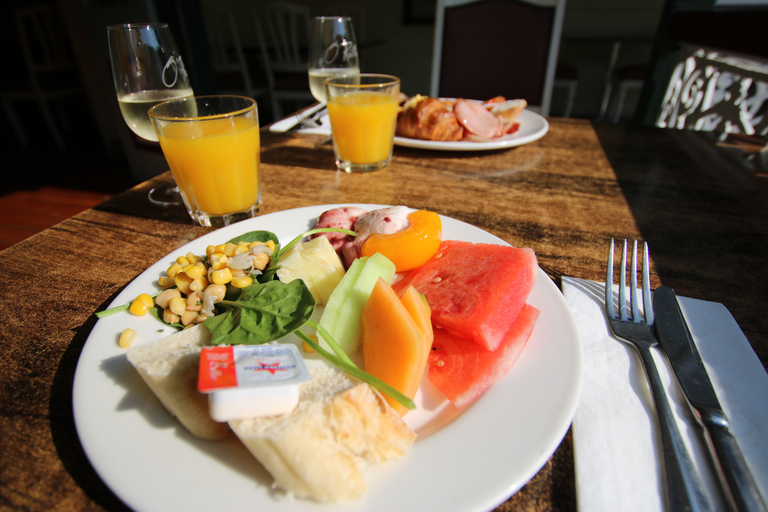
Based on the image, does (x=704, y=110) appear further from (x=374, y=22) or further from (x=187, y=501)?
(x=374, y=22)

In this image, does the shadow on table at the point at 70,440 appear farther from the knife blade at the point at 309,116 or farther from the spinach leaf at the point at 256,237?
the knife blade at the point at 309,116

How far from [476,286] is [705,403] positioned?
0.42 m

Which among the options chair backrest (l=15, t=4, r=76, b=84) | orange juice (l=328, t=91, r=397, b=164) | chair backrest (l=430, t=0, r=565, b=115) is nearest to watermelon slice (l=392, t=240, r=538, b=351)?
orange juice (l=328, t=91, r=397, b=164)

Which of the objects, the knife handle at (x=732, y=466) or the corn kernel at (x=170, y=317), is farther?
the corn kernel at (x=170, y=317)

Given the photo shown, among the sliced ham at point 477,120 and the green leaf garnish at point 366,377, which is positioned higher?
the sliced ham at point 477,120

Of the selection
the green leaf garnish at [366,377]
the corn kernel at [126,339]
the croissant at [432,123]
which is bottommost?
the green leaf garnish at [366,377]

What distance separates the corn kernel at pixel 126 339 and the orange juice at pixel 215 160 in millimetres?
608

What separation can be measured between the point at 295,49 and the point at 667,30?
424 centimetres

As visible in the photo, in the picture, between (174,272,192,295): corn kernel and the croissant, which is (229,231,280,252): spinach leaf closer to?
(174,272,192,295): corn kernel

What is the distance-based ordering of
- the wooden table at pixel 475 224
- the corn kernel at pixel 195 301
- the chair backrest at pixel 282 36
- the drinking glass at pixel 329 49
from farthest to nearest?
the chair backrest at pixel 282 36 < the drinking glass at pixel 329 49 < the corn kernel at pixel 195 301 < the wooden table at pixel 475 224

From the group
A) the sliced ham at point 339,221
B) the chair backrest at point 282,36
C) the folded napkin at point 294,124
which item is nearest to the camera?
the sliced ham at point 339,221

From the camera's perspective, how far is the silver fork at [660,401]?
0.52m

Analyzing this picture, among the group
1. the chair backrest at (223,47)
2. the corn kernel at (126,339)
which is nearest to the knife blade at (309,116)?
the corn kernel at (126,339)

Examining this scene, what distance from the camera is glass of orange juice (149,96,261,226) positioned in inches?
44.4
